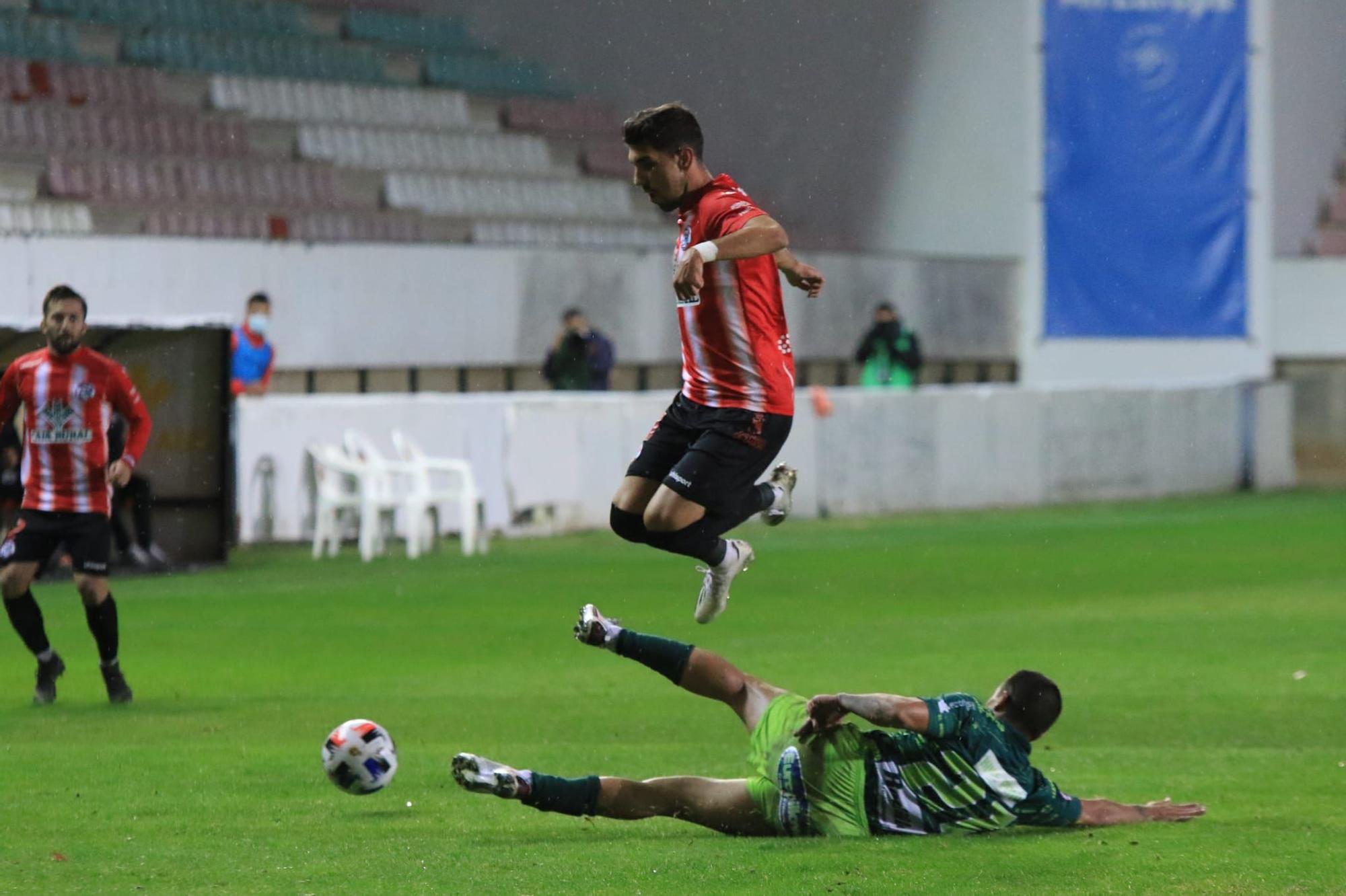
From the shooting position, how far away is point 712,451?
7.58m

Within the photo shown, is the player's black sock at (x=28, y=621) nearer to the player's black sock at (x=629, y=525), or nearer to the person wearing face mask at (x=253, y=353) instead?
the player's black sock at (x=629, y=525)

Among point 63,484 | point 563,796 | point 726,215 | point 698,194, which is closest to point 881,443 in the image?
point 63,484

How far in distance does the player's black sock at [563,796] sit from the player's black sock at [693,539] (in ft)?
3.76

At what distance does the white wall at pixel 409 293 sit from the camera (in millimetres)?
19516

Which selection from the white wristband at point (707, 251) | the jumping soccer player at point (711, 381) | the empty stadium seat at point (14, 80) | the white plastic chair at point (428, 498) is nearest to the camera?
the white wristband at point (707, 251)

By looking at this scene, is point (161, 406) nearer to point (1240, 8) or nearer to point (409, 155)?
point (409, 155)

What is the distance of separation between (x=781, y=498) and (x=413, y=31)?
20.2 metres

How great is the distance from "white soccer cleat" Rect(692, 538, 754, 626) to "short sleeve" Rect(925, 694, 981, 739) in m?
1.55

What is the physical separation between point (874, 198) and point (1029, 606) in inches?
631

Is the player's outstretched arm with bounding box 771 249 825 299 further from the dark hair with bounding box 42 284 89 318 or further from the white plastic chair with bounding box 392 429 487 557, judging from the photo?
the white plastic chair with bounding box 392 429 487 557

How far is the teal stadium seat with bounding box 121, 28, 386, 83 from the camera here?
23.5 meters

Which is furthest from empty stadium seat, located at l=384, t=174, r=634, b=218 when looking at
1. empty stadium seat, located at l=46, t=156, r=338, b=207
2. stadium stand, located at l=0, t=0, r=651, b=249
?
empty stadium seat, located at l=46, t=156, r=338, b=207

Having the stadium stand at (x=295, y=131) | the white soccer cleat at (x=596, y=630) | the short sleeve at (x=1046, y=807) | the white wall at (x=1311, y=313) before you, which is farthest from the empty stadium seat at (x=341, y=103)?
the short sleeve at (x=1046, y=807)

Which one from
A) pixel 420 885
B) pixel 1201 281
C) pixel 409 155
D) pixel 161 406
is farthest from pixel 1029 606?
pixel 1201 281
